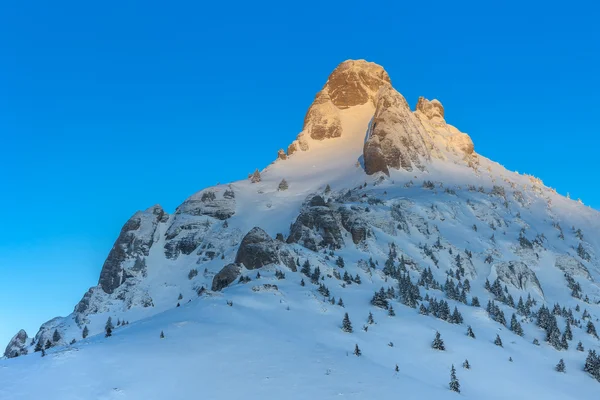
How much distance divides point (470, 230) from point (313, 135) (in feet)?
281

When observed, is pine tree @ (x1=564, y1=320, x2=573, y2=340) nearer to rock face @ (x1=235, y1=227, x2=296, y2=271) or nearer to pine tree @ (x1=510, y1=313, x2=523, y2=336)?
pine tree @ (x1=510, y1=313, x2=523, y2=336)

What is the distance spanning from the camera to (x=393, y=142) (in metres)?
155

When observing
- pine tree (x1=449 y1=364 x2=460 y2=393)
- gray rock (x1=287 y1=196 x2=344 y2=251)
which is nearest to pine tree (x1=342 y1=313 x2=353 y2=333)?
pine tree (x1=449 y1=364 x2=460 y2=393)

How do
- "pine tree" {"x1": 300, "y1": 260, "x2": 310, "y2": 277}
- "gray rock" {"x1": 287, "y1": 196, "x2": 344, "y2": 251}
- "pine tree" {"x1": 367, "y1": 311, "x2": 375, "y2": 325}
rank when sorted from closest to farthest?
"pine tree" {"x1": 367, "y1": 311, "x2": 375, "y2": 325}
"pine tree" {"x1": 300, "y1": 260, "x2": 310, "y2": 277}
"gray rock" {"x1": 287, "y1": 196, "x2": 344, "y2": 251}

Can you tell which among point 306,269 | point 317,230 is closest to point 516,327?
point 306,269

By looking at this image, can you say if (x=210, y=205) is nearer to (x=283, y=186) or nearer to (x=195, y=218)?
(x=195, y=218)

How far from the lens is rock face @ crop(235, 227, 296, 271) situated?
7806 cm

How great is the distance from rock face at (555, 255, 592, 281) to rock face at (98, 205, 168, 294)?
82.3 meters

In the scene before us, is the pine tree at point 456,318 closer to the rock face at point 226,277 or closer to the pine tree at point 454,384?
the pine tree at point 454,384

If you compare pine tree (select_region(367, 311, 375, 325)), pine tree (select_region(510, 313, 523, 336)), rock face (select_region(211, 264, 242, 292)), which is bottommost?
pine tree (select_region(367, 311, 375, 325))

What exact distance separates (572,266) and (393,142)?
5736 centimetres

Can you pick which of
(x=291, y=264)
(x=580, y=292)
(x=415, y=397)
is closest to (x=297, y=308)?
(x=291, y=264)

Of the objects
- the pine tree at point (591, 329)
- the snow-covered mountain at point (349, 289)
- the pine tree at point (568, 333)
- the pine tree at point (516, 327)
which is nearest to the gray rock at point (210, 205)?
the snow-covered mountain at point (349, 289)

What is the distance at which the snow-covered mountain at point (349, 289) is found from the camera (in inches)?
1654
